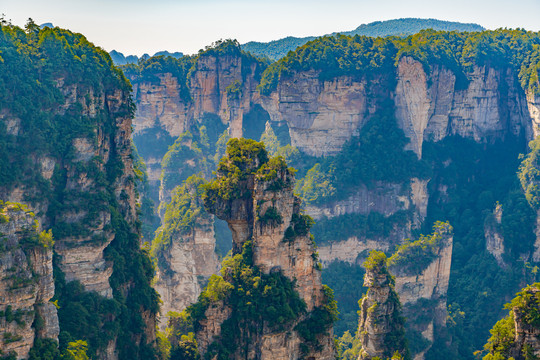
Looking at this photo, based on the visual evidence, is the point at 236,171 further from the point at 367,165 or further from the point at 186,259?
the point at 367,165

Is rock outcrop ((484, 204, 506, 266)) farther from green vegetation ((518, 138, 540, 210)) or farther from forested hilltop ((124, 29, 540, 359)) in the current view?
green vegetation ((518, 138, 540, 210))

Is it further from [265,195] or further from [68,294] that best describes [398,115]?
[68,294]

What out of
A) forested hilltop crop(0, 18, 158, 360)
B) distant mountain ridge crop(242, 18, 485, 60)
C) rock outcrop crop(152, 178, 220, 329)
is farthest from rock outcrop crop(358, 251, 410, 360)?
distant mountain ridge crop(242, 18, 485, 60)

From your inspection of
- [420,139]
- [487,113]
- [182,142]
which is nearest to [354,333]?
[420,139]

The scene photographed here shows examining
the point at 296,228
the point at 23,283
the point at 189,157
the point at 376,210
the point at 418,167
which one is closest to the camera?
the point at 23,283

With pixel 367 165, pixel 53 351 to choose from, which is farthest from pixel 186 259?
pixel 53 351

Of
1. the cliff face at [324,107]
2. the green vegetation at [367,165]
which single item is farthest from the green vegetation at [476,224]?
the cliff face at [324,107]
